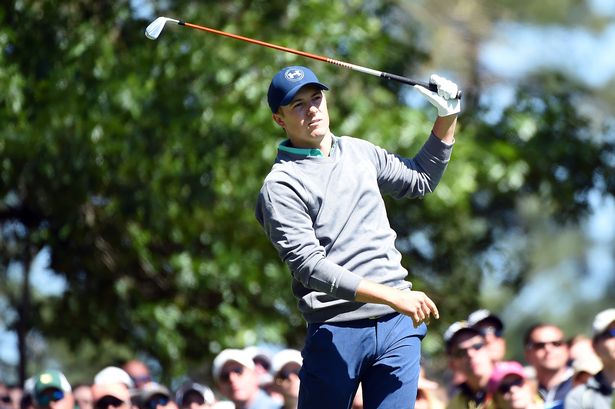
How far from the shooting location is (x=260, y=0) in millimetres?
13641

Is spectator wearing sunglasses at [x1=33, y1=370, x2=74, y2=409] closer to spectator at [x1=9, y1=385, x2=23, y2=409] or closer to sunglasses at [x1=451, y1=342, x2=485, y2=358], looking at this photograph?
spectator at [x1=9, y1=385, x2=23, y2=409]

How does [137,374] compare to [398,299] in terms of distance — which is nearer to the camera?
[398,299]

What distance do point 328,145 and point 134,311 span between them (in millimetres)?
8675

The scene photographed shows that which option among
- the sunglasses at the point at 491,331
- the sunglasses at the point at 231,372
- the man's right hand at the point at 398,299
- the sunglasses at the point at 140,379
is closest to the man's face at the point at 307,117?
the man's right hand at the point at 398,299

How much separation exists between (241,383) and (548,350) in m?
1.99

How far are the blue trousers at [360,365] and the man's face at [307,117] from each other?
0.78 m

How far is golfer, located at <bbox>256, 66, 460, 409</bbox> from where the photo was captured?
5445 mm

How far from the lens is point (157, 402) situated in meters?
8.48

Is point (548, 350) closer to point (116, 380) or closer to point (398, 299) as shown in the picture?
point (116, 380)

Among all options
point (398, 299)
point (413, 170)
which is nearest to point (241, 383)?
point (413, 170)

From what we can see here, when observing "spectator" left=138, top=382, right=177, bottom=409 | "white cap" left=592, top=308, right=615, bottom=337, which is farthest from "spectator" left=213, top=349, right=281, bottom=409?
"white cap" left=592, top=308, right=615, bottom=337

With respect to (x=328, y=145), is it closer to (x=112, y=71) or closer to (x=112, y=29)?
(x=112, y=71)

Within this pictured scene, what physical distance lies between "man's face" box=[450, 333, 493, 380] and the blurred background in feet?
15.5

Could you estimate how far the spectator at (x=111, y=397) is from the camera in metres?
8.45
